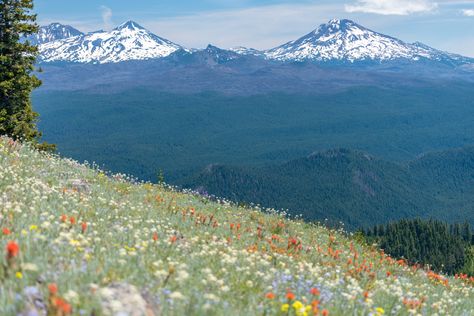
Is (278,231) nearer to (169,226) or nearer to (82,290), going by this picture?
(169,226)

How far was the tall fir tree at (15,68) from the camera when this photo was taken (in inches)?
1270

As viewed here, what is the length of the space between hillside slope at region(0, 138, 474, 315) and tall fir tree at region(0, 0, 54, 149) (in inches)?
634

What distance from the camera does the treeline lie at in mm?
108119

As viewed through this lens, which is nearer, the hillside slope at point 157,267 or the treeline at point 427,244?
the hillside slope at point 157,267

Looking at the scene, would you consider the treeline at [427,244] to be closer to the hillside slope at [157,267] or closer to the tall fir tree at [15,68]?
the tall fir tree at [15,68]

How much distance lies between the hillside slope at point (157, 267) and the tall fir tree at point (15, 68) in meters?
16.1

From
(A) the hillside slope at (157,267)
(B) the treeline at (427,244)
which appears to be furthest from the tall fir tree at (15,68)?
(B) the treeline at (427,244)

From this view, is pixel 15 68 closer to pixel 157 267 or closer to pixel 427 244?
pixel 157 267

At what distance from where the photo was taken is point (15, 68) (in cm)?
3250

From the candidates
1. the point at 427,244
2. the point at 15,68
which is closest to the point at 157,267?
the point at 15,68

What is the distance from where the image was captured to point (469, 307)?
37.7ft

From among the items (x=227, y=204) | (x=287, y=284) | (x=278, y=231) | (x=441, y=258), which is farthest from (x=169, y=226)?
(x=441, y=258)

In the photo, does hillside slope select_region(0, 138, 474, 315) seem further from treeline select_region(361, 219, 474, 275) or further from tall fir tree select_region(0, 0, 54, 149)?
treeline select_region(361, 219, 474, 275)

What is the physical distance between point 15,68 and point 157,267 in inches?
1134
